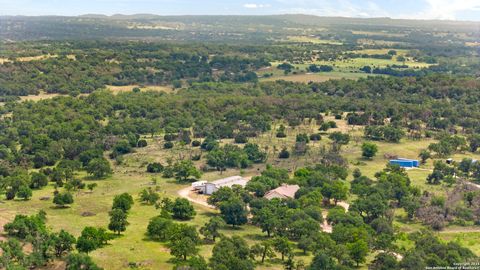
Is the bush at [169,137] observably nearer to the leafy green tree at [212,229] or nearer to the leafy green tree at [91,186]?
the leafy green tree at [91,186]

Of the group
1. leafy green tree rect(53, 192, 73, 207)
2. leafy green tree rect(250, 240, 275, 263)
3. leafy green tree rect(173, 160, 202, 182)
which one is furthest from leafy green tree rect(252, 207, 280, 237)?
leafy green tree rect(53, 192, 73, 207)

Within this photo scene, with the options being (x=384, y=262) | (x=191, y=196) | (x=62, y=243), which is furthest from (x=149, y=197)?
(x=384, y=262)

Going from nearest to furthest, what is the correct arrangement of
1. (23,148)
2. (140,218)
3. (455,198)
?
(140,218) < (455,198) < (23,148)

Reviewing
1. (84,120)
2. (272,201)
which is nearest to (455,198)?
(272,201)

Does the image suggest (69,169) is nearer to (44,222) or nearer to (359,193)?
(44,222)

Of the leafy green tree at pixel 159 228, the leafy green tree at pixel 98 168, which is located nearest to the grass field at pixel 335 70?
the leafy green tree at pixel 98 168

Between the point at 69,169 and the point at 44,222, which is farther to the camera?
the point at 69,169
